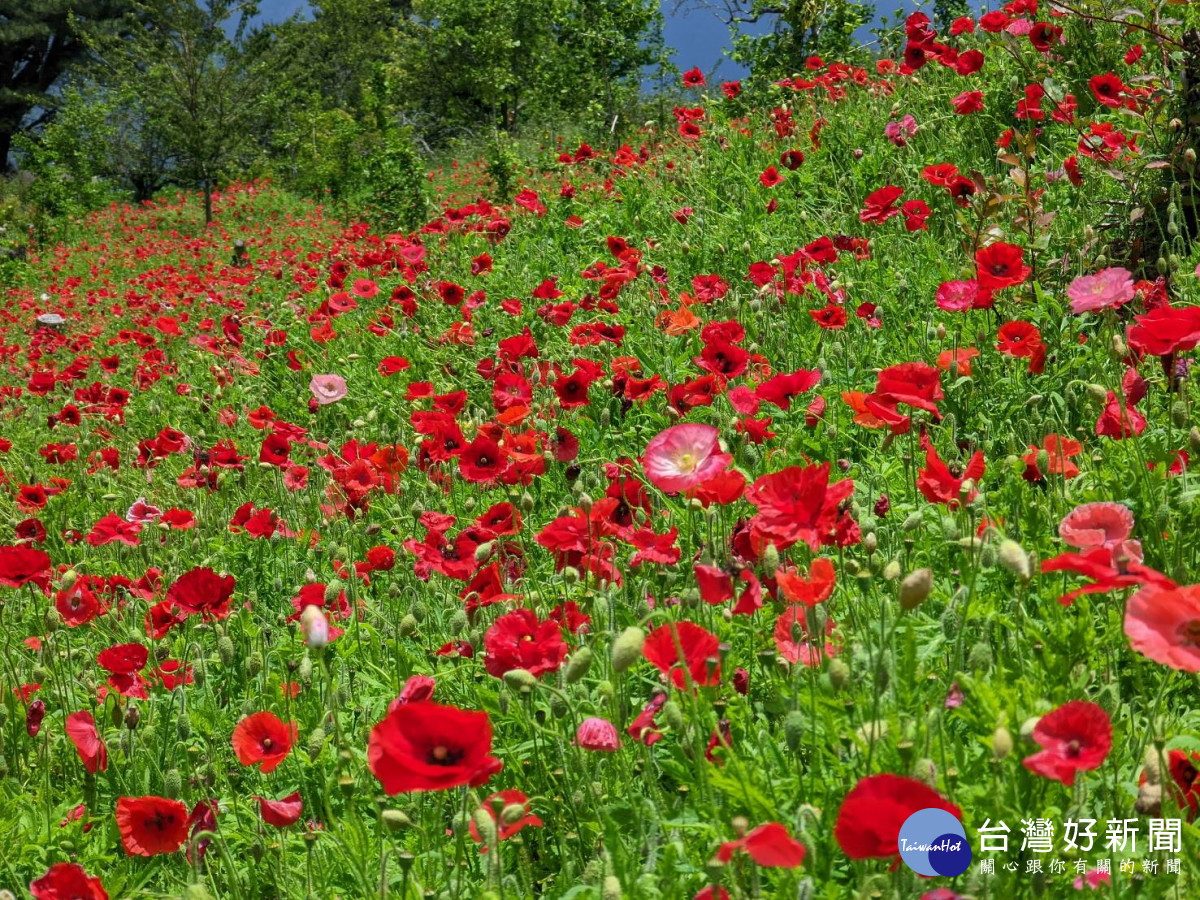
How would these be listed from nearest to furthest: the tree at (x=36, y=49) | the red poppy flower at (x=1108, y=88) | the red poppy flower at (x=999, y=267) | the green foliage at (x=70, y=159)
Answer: the red poppy flower at (x=999, y=267) < the red poppy flower at (x=1108, y=88) < the green foliage at (x=70, y=159) < the tree at (x=36, y=49)

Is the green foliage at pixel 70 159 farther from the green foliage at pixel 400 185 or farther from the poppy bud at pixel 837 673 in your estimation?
the poppy bud at pixel 837 673

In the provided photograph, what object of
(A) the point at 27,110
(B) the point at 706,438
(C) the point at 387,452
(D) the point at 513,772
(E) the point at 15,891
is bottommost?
(E) the point at 15,891

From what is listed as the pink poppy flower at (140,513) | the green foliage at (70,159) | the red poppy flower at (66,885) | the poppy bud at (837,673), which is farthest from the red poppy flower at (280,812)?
the green foliage at (70,159)

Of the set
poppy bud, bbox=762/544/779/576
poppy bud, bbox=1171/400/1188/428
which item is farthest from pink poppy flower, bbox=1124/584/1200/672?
poppy bud, bbox=1171/400/1188/428

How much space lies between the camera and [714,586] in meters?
1.54

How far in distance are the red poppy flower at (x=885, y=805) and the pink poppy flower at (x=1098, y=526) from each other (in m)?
0.67

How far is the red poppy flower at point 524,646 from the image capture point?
5.23ft

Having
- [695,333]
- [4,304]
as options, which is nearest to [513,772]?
[695,333]

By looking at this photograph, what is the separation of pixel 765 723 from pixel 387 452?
5.51 ft

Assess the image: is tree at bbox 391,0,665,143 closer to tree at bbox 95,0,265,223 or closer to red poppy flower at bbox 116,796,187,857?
tree at bbox 95,0,265,223

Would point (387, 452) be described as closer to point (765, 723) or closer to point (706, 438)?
point (706, 438)

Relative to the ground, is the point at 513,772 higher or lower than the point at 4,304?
lower

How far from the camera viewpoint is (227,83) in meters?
21.3

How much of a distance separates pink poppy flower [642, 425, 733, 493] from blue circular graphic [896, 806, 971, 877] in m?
0.85
